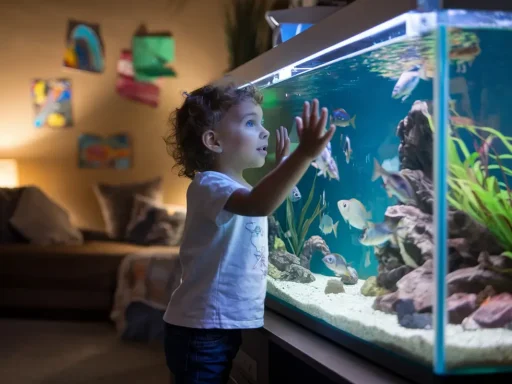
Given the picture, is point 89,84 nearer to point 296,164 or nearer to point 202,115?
point 202,115

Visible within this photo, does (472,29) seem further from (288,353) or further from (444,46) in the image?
(288,353)

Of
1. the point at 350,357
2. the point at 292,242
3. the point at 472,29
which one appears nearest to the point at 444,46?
the point at 472,29

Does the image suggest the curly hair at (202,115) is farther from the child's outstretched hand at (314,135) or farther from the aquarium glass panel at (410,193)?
the child's outstretched hand at (314,135)

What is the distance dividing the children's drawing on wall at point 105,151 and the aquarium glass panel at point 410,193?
153 inches

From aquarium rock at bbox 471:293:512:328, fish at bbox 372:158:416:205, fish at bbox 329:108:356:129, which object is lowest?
aquarium rock at bbox 471:293:512:328

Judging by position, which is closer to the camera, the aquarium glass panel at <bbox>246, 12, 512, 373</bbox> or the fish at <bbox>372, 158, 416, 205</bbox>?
the aquarium glass panel at <bbox>246, 12, 512, 373</bbox>

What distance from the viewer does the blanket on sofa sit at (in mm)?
3479

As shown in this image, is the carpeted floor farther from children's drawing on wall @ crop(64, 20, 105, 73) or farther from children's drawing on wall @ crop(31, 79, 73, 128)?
children's drawing on wall @ crop(64, 20, 105, 73)

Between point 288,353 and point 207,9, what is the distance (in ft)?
14.2

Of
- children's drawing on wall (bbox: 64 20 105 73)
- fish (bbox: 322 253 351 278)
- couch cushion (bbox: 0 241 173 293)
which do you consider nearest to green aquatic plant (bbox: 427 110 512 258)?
fish (bbox: 322 253 351 278)

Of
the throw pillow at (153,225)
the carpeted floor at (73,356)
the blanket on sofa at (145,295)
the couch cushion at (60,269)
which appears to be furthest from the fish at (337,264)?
the throw pillow at (153,225)

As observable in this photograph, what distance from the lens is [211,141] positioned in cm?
142

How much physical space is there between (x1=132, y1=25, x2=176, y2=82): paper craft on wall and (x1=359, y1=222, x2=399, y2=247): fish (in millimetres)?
4222

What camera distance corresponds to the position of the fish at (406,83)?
3.46ft
